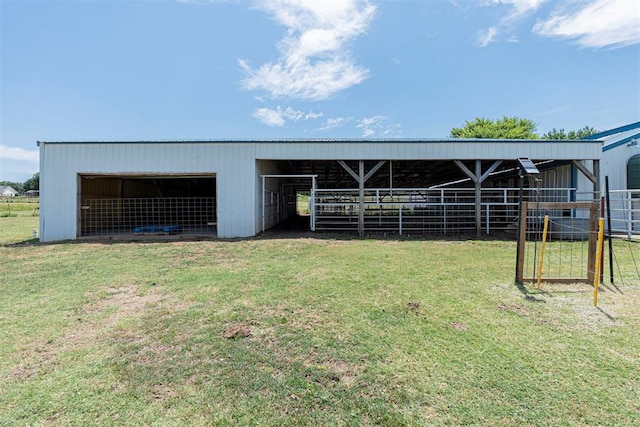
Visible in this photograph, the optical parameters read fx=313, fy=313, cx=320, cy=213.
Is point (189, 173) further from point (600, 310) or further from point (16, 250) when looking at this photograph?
point (600, 310)

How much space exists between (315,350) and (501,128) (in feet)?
141

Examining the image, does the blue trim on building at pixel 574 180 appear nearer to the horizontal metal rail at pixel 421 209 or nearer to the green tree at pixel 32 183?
the horizontal metal rail at pixel 421 209

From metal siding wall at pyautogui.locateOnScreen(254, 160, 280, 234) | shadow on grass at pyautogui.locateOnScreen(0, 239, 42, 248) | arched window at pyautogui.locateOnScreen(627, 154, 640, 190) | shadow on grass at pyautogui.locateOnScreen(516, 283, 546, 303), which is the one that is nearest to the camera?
shadow on grass at pyautogui.locateOnScreen(516, 283, 546, 303)

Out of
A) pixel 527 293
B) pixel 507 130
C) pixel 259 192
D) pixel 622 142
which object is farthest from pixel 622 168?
pixel 507 130

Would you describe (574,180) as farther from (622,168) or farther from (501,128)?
(501,128)

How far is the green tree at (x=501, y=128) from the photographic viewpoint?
3659cm

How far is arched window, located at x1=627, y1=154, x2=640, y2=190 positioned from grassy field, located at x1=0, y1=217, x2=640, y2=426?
36.0 feet

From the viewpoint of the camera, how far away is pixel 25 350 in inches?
111

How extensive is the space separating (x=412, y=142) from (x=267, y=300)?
8459mm

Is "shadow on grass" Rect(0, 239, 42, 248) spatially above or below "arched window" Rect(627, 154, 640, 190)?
below

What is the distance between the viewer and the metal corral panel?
403 inches

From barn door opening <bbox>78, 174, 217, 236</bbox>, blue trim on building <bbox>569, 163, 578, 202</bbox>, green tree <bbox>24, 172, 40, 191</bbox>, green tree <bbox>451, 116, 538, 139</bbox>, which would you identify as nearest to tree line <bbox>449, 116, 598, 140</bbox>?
green tree <bbox>451, 116, 538, 139</bbox>

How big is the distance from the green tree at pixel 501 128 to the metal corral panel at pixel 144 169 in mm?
35486

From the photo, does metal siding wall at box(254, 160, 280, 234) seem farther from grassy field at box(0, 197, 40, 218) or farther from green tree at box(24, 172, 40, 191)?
green tree at box(24, 172, 40, 191)
